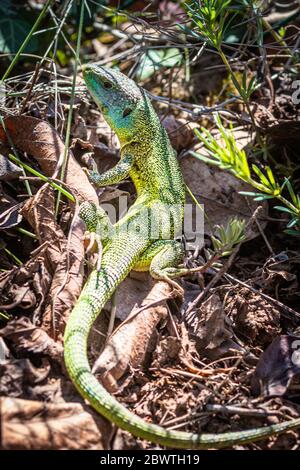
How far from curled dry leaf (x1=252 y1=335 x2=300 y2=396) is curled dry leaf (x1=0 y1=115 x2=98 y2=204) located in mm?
1527

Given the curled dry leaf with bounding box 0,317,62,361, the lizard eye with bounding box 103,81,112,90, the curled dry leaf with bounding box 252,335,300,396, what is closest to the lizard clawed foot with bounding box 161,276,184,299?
the curled dry leaf with bounding box 252,335,300,396

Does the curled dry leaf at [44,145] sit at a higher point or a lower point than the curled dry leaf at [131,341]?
higher

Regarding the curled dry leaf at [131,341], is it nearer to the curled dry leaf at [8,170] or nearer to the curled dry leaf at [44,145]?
the curled dry leaf at [44,145]

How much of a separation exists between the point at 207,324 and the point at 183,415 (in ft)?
2.05

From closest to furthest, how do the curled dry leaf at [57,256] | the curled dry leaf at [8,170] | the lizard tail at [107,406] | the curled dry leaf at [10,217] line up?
the lizard tail at [107,406]
the curled dry leaf at [57,256]
the curled dry leaf at [10,217]
the curled dry leaf at [8,170]

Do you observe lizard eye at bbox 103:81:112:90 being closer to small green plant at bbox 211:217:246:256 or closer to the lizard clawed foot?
the lizard clawed foot

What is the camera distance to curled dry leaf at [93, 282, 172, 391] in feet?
9.30

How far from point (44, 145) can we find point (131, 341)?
1492 millimetres

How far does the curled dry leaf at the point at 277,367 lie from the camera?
2893 mm

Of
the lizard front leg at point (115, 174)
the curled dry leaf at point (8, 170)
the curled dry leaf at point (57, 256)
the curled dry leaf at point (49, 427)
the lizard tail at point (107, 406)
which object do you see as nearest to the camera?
the curled dry leaf at point (49, 427)

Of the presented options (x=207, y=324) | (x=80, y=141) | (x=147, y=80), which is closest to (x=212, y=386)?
(x=207, y=324)

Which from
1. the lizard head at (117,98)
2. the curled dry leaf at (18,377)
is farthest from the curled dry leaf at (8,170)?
the curled dry leaf at (18,377)

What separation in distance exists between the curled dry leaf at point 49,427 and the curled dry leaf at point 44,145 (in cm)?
152

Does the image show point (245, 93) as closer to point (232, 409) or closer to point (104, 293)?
point (104, 293)
